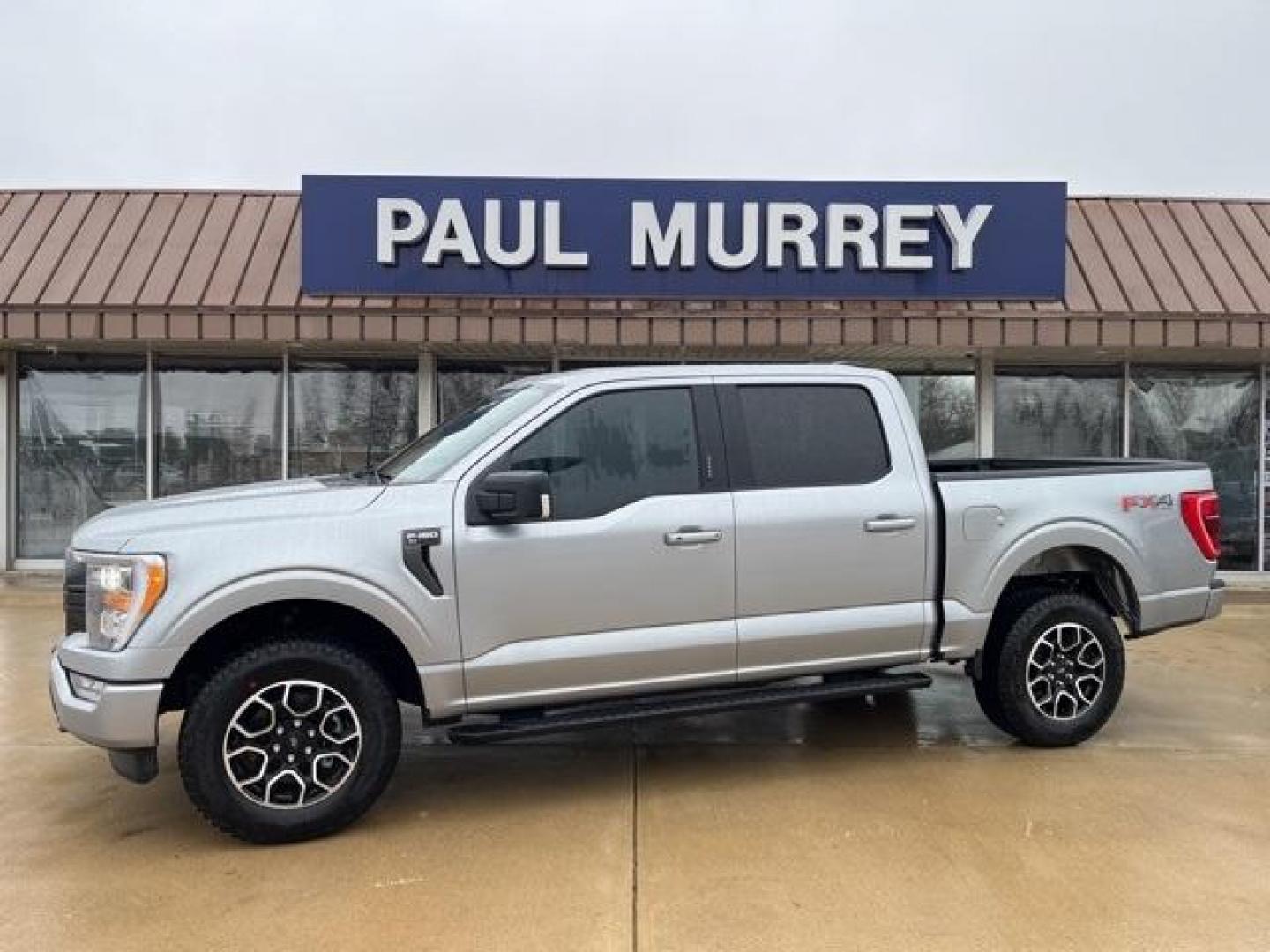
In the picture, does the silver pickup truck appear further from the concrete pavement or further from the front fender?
the concrete pavement

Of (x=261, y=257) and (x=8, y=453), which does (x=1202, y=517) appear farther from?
(x=8, y=453)

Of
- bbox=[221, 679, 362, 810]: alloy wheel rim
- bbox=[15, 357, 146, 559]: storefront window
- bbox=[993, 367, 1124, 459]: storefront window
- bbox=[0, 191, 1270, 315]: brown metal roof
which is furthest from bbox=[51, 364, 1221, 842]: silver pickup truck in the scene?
bbox=[15, 357, 146, 559]: storefront window

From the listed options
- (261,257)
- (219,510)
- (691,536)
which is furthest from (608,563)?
(261,257)

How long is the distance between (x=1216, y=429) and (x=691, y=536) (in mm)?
9587

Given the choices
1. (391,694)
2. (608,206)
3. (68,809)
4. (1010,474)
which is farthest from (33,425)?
(1010,474)

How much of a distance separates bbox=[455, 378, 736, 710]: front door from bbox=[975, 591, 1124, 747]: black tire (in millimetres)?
1590

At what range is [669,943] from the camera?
3.37 metres

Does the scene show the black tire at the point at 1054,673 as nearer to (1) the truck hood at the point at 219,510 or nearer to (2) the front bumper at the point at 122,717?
(1) the truck hood at the point at 219,510

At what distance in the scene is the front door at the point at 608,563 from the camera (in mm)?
4410

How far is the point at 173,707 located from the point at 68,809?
0.91 m

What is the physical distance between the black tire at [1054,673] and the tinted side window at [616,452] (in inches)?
77.7

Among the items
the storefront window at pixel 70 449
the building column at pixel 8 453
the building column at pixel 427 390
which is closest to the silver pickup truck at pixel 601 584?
the building column at pixel 427 390

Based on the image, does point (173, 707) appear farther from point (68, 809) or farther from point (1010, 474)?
point (1010, 474)

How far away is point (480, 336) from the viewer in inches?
396
